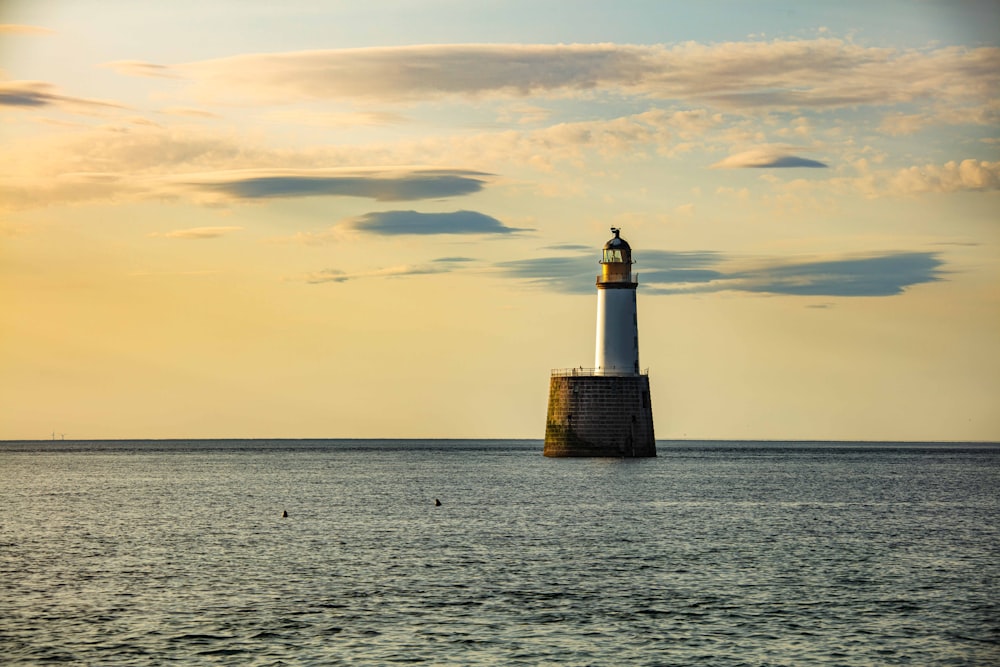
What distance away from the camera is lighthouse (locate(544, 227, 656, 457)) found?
95.6 meters

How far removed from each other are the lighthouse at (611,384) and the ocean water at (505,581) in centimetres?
2018

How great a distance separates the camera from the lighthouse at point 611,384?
9556 cm

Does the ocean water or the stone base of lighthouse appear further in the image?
the stone base of lighthouse

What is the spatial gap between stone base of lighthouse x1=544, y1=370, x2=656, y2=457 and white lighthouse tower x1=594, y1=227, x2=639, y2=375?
43.5 inches

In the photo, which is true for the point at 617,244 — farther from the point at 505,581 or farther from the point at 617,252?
the point at 505,581

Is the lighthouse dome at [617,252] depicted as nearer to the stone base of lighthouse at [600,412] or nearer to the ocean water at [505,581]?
the stone base of lighthouse at [600,412]

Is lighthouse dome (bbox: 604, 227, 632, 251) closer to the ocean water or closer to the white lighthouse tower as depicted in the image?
the white lighthouse tower

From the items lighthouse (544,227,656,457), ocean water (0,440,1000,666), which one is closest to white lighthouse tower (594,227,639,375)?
lighthouse (544,227,656,457)

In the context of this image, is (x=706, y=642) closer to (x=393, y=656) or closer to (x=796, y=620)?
(x=796, y=620)

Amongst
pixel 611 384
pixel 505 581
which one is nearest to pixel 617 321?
pixel 611 384

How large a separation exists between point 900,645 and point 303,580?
60.1ft

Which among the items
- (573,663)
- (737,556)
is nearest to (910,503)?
(737,556)

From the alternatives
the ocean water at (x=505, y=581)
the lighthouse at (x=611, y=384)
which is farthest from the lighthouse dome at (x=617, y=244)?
the ocean water at (x=505, y=581)

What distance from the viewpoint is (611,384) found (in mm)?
95375
